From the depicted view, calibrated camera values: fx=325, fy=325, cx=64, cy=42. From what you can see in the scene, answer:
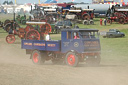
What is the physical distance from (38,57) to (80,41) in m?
3.18

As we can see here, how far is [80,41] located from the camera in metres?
17.5

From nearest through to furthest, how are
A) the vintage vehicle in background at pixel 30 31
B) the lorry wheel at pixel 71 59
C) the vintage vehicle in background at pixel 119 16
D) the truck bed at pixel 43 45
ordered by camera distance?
the lorry wheel at pixel 71 59, the truck bed at pixel 43 45, the vintage vehicle in background at pixel 30 31, the vintage vehicle in background at pixel 119 16

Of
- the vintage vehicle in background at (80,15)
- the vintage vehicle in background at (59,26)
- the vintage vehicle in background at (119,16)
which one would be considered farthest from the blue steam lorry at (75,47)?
the vintage vehicle in background at (80,15)

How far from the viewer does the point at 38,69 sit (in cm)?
1692

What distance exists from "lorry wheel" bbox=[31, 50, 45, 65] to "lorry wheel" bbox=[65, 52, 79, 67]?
186cm

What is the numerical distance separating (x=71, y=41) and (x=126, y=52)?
974cm

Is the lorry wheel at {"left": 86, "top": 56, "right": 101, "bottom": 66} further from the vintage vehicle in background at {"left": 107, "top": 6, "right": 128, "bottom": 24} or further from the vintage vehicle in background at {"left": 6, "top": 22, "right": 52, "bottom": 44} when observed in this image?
the vintage vehicle in background at {"left": 107, "top": 6, "right": 128, "bottom": 24}

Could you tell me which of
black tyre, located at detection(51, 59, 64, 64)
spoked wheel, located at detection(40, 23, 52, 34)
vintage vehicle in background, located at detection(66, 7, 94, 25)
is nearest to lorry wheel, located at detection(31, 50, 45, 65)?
black tyre, located at detection(51, 59, 64, 64)

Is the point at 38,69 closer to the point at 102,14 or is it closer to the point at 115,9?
the point at 115,9

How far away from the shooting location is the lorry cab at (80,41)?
17500 mm

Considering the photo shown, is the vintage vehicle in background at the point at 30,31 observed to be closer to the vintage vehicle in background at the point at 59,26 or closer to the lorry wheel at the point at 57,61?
the lorry wheel at the point at 57,61

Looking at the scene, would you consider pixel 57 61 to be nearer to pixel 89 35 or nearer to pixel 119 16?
pixel 89 35

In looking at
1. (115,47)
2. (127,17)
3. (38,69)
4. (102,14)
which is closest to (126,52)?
(115,47)

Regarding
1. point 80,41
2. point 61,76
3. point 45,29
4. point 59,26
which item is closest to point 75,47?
point 80,41
